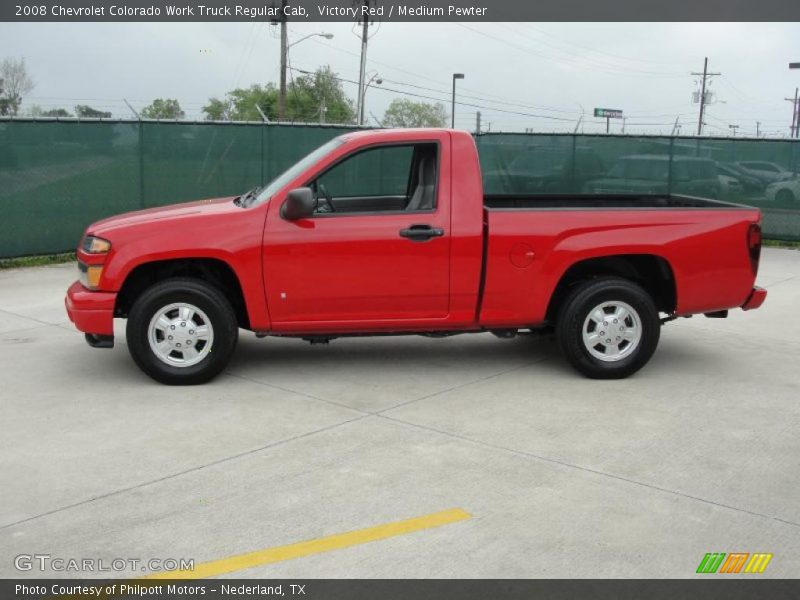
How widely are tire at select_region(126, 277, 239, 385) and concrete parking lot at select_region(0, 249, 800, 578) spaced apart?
0.52ft

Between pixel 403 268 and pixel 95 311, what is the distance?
224 centimetres

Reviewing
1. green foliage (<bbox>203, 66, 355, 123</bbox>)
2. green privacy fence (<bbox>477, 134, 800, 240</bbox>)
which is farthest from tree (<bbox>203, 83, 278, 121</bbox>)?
green privacy fence (<bbox>477, 134, 800, 240</bbox>)

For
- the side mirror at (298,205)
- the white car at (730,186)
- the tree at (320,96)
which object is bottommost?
the side mirror at (298,205)

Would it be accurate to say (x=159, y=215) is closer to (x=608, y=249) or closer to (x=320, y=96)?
(x=608, y=249)

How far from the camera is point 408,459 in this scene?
208 inches

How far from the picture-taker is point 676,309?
283 inches

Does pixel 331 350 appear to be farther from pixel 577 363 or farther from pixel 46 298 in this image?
pixel 46 298

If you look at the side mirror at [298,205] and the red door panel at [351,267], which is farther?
the red door panel at [351,267]

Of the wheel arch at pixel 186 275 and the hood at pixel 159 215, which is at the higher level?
the hood at pixel 159 215

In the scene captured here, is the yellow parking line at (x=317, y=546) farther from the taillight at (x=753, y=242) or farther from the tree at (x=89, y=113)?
the tree at (x=89, y=113)

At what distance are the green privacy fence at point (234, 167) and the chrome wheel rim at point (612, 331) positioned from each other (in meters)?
8.70

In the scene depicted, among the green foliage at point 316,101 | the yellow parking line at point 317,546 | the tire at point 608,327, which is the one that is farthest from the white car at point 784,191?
the green foliage at point 316,101

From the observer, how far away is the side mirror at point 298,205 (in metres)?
6.61

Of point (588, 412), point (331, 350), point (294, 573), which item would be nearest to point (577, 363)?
point (588, 412)
